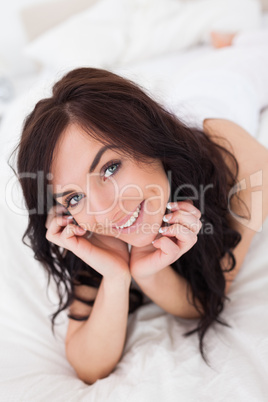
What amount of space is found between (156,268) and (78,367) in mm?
346

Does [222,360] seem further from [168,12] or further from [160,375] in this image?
[168,12]

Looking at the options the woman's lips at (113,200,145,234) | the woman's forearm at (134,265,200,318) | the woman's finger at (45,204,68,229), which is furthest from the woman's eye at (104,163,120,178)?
the woman's forearm at (134,265,200,318)

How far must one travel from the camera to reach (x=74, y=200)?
34.5 inches

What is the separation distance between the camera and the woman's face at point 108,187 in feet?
2.60

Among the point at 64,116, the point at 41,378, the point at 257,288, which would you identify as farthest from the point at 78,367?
the point at 64,116

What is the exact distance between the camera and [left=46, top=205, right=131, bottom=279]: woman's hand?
36.4 inches

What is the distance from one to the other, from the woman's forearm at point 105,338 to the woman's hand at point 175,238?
0.08 meters

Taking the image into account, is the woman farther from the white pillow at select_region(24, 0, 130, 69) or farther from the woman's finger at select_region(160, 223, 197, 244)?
the white pillow at select_region(24, 0, 130, 69)

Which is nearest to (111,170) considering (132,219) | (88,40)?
(132,219)

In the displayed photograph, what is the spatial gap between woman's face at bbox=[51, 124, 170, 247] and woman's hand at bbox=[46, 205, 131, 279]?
5 centimetres

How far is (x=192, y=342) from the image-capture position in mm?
933

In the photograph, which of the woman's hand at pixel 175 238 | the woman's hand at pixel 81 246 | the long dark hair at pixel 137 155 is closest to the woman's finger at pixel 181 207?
the woman's hand at pixel 175 238

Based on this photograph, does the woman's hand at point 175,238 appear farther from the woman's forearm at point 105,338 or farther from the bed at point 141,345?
the bed at point 141,345

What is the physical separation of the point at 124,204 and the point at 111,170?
0.09 metres
